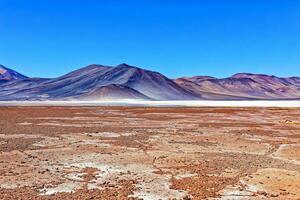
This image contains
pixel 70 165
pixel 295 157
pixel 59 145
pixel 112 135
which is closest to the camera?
pixel 70 165

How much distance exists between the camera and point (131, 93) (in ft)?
582

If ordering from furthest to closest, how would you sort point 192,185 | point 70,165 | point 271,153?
point 271,153, point 70,165, point 192,185

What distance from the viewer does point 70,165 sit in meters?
12.3

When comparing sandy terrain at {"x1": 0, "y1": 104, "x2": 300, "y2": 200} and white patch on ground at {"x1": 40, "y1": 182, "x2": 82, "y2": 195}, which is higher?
sandy terrain at {"x1": 0, "y1": 104, "x2": 300, "y2": 200}

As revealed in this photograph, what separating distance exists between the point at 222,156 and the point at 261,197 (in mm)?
5534

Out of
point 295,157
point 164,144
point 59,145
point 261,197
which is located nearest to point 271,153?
point 295,157

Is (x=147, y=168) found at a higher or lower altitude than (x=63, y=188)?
higher

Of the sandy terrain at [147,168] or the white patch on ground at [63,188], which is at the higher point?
the sandy terrain at [147,168]

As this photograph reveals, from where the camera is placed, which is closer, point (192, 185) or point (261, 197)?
point (261, 197)

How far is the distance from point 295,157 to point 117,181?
265 inches

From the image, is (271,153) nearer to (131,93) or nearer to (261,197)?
(261,197)

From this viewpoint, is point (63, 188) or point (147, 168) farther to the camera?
point (147, 168)

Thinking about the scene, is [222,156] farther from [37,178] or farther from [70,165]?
[37,178]

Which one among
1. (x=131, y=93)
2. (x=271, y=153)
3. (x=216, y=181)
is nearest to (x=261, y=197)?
(x=216, y=181)
